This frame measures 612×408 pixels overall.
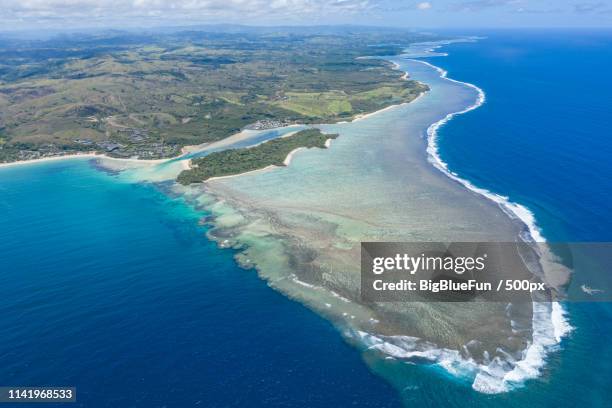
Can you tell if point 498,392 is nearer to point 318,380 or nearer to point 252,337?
point 318,380

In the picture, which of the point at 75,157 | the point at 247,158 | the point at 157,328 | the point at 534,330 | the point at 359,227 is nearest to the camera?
the point at 534,330

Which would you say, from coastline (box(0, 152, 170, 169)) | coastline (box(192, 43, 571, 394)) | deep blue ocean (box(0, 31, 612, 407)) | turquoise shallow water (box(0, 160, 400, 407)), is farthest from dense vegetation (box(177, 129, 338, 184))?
coastline (box(192, 43, 571, 394))

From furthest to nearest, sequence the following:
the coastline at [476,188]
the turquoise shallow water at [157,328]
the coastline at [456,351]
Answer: the coastline at [476,188], the coastline at [456,351], the turquoise shallow water at [157,328]

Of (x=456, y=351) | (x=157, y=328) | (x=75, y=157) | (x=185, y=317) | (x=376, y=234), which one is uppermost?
(x=75, y=157)

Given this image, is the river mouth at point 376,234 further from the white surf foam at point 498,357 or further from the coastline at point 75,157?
the coastline at point 75,157

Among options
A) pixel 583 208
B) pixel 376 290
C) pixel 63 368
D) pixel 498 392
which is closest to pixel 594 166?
pixel 583 208

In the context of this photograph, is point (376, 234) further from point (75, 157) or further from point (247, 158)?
point (75, 157)

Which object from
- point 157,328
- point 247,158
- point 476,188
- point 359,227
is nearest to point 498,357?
point 359,227

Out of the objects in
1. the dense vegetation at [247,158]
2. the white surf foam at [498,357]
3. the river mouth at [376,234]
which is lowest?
the white surf foam at [498,357]

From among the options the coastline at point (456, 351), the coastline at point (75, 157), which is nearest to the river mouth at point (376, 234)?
the coastline at point (456, 351)
